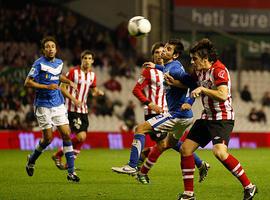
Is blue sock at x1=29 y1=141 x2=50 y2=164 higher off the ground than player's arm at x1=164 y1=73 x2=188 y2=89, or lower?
lower

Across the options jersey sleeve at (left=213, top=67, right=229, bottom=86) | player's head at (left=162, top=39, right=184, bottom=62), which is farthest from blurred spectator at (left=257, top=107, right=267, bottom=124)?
jersey sleeve at (left=213, top=67, right=229, bottom=86)

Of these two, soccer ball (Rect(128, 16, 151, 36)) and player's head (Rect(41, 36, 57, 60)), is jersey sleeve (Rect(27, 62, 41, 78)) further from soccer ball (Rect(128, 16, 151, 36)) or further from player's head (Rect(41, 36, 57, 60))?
soccer ball (Rect(128, 16, 151, 36))

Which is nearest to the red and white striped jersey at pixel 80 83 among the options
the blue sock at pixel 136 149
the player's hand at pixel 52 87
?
the player's hand at pixel 52 87

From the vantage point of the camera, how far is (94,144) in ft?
70.3

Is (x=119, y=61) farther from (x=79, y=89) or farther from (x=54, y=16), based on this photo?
(x=79, y=89)

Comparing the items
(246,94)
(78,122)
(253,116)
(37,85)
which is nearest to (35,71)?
(37,85)

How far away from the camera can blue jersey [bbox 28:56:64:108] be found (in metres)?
11.6

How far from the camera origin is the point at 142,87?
11891mm

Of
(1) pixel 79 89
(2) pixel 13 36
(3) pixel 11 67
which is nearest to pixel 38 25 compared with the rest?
(2) pixel 13 36

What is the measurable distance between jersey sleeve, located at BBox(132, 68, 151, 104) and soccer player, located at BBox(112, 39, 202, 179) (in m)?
0.74

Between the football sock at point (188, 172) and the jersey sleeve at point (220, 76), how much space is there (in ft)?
3.05

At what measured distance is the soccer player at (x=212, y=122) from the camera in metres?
8.67

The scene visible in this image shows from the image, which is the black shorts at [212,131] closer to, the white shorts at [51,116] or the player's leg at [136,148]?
the player's leg at [136,148]

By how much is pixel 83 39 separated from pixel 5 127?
17.0 feet
